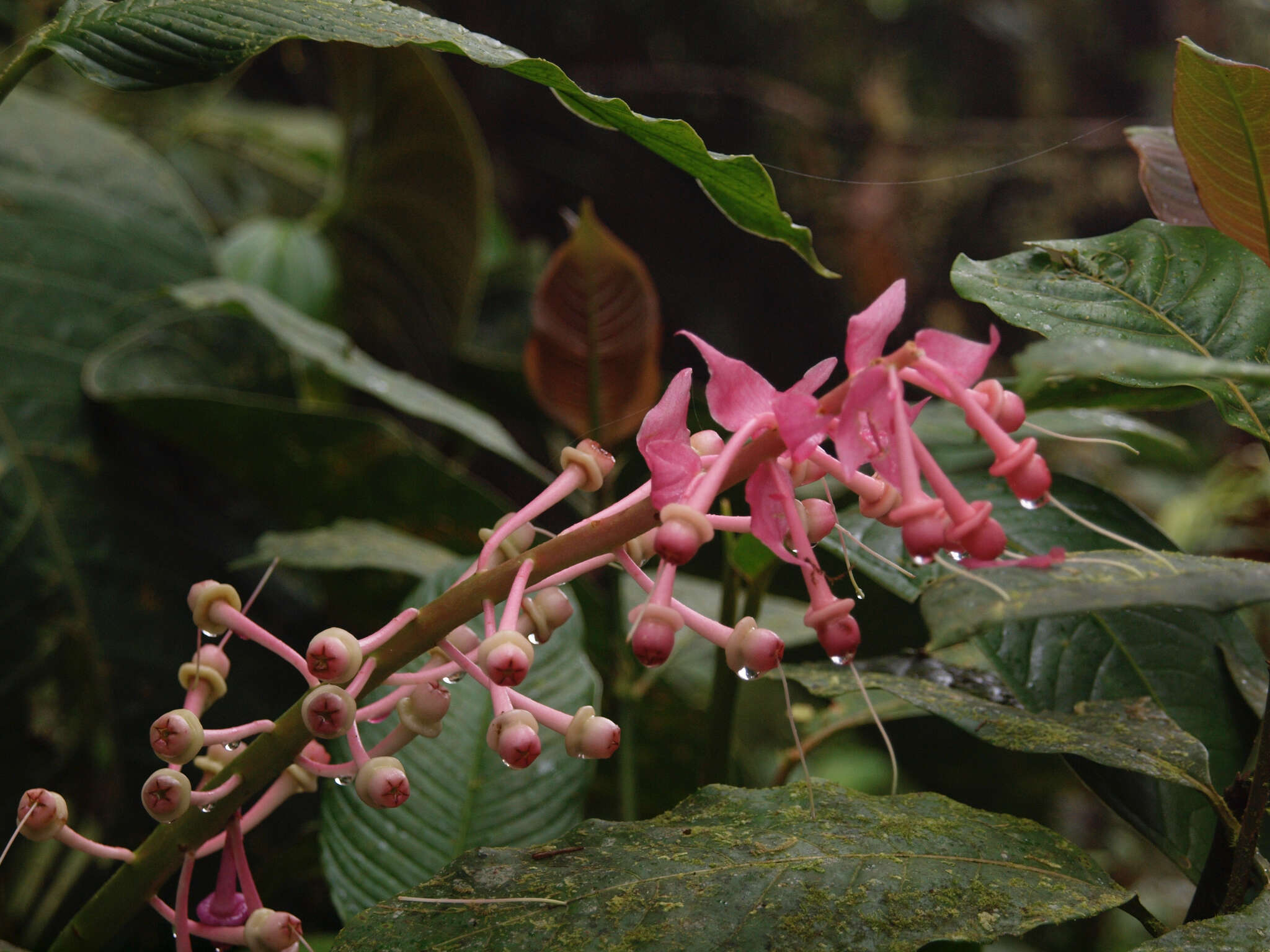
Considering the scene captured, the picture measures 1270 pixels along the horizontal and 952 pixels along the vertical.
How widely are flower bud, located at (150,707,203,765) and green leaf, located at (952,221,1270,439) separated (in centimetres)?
44

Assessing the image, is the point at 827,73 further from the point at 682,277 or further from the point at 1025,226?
the point at 682,277

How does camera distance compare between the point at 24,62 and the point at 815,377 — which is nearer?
the point at 815,377

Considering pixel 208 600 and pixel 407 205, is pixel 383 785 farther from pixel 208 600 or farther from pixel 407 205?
pixel 407 205

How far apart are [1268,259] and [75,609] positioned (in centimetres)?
106

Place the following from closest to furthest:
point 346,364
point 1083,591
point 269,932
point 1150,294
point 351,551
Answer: point 1083,591, point 269,932, point 1150,294, point 351,551, point 346,364

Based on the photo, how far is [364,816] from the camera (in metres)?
0.62

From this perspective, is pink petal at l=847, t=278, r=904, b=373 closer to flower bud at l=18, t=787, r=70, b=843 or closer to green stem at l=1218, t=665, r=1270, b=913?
green stem at l=1218, t=665, r=1270, b=913

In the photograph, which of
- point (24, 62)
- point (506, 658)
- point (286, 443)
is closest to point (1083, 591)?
point (506, 658)

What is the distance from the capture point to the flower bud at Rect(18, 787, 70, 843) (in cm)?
43

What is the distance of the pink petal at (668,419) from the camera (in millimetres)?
404

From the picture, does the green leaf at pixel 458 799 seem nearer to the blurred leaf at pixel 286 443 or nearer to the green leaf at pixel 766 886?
the green leaf at pixel 766 886

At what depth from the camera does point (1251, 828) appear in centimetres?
46

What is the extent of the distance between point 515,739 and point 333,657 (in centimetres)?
8

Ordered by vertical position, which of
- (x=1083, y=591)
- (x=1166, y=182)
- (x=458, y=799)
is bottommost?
(x=458, y=799)
